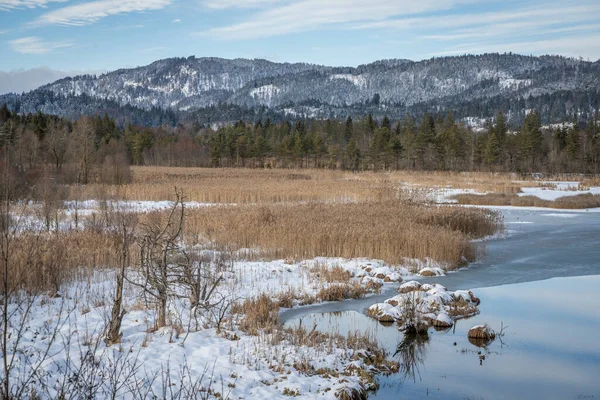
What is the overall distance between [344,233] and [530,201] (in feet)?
61.9

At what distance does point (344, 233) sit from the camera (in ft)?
47.3

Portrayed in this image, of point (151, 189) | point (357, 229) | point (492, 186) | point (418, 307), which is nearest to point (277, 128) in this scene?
point (492, 186)

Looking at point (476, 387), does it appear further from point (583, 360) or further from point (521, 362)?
point (583, 360)

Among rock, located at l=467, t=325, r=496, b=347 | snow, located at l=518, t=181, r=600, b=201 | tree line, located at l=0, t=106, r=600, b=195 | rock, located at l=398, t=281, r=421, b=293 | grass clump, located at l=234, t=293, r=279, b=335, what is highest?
tree line, located at l=0, t=106, r=600, b=195

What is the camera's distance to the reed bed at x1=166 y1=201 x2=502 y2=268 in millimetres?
13680

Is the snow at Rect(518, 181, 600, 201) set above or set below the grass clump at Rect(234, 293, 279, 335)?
above

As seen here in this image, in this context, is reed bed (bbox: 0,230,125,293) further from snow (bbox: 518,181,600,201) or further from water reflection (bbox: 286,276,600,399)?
snow (bbox: 518,181,600,201)

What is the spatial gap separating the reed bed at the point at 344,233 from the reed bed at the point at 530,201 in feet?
34.9

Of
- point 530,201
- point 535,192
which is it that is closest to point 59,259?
point 530,201

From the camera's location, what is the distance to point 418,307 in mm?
9258

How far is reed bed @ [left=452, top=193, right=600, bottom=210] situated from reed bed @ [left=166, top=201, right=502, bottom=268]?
10.7 meters

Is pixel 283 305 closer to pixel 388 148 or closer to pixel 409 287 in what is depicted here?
pixel 409 287

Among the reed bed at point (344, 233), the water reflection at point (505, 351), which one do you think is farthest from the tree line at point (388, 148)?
the water reflection at point (505, 351)

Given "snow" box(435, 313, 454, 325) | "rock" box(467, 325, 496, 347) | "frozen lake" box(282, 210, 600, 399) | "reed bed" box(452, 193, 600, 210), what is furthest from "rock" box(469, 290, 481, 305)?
"reed bed" box(452, 193, 600, 210)
